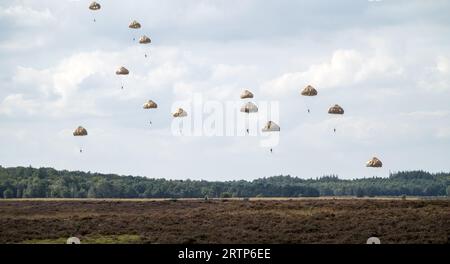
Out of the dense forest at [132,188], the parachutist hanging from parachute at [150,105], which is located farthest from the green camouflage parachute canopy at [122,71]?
the dense forest at [132,188]

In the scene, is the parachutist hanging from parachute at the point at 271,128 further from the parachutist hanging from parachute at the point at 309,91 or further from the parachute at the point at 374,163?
the parachute at the point at 374,163

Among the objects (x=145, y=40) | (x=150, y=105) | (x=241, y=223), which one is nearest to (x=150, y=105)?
(x=150, y=105)

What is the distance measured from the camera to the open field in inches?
2522

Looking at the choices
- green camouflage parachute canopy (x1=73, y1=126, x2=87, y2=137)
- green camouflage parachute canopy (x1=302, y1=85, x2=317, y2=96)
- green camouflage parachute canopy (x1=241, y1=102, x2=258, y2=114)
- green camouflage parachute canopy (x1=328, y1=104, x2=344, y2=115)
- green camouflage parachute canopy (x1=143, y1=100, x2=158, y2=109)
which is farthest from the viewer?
green camouflage parachute canopy (x1=73, y1=126, x2=87, y2=137)

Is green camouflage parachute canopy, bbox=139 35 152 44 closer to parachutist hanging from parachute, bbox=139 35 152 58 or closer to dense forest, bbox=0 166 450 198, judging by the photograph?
parachutist hanging from parachute, bbox=139 35 152 58

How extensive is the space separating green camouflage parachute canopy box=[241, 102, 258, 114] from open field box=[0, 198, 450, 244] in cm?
1086

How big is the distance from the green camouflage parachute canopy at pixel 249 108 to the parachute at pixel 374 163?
1344cm

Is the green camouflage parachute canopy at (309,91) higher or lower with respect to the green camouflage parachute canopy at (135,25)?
lower

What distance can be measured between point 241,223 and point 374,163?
18.7 m

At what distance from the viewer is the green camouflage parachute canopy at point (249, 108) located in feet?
279

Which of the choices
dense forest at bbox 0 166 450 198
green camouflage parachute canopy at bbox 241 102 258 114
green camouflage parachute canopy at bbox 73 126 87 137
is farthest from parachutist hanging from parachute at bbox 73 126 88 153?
dense forest at bbox 0 166 450 198
